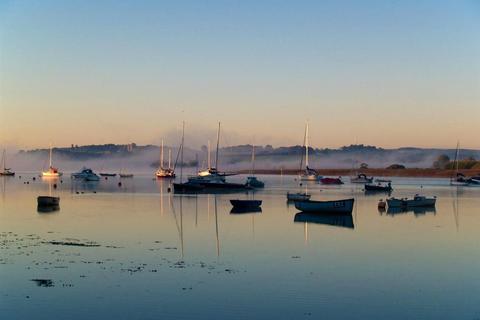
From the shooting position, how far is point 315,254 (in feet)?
66.1

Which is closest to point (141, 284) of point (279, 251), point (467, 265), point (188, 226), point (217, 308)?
point (217, 308)

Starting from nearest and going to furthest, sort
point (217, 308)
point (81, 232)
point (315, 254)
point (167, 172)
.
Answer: point (217, 308) < point (315, 254) < point (81, 232) < point (167, 172)

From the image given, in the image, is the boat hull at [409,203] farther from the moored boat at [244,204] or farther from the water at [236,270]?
the water at [236,270]

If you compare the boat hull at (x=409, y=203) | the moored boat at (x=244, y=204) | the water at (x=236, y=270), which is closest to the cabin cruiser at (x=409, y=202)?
the boat hull at (x=409, y=203)

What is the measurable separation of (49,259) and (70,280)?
3230 mm

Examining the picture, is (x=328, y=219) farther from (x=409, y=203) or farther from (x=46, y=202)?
(x=46, y=202)

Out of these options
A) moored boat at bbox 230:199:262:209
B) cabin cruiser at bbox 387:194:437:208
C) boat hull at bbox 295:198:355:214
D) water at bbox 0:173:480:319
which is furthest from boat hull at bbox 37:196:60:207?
cabin cruiser at bbox 387:194:437:208

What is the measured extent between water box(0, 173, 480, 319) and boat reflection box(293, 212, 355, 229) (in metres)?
0.47

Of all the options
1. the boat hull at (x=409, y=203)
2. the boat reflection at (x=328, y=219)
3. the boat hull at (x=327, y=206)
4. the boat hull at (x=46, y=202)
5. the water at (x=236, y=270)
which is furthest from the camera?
A: the boat hull at (x=409, y=203)

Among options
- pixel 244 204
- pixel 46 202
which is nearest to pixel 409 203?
pixel 244 204

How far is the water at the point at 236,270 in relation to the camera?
12781mm

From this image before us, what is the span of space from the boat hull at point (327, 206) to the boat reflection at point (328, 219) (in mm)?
235

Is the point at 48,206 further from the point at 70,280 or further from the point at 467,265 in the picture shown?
the point at 467,265

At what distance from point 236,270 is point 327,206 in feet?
64.1
